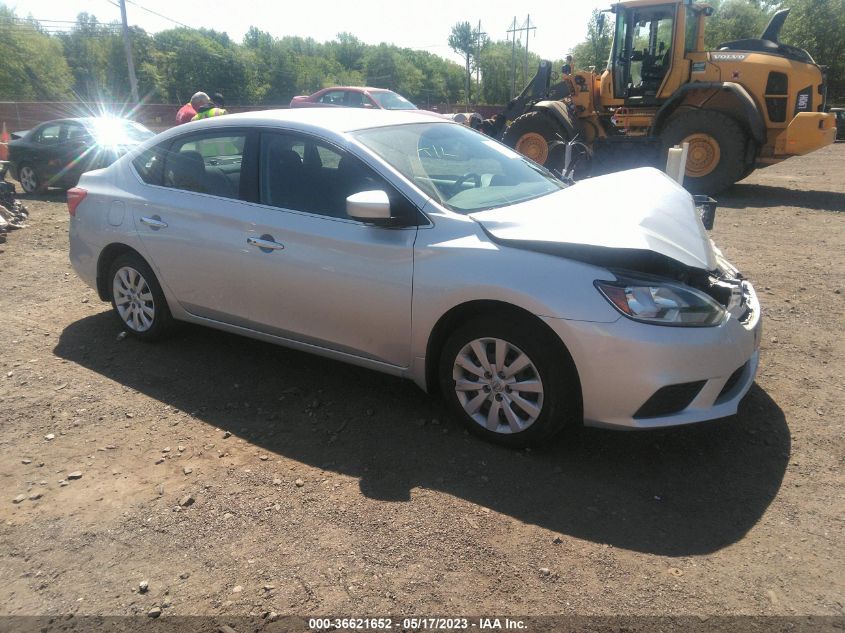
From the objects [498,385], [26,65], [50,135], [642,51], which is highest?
[26,65]

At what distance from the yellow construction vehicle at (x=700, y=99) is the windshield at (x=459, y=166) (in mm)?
6838

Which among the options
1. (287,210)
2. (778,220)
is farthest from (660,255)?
(778,220)

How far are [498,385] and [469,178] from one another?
1.35 m

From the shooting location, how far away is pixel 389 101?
1658 centimetres

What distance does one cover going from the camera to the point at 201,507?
9.64 feet

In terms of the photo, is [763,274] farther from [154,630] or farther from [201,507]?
[154,630]

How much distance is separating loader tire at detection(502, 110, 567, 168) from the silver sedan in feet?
28.2

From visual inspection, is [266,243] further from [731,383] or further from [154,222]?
[731,383]

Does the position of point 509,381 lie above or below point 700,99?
below

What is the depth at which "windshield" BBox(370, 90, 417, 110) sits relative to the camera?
1620cm

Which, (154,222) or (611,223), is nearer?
(611,223)

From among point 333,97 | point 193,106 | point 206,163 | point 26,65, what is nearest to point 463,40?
point 26,65

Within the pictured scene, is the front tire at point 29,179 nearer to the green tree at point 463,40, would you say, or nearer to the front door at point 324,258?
the front door at point 324,258

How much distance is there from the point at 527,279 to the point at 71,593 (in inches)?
90.9
